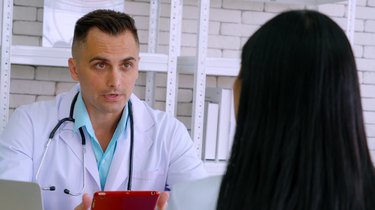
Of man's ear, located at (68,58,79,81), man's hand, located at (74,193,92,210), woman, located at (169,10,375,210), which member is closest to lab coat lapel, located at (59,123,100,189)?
man's ear, located at (68,58,79,81)

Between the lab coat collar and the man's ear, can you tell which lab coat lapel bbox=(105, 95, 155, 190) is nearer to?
the lab coat collar

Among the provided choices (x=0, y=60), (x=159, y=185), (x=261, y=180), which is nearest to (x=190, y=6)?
(x=0, y=60)

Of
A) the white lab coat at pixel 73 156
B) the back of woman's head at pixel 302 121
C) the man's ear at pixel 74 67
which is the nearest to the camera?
the back of woman's head at pixel 302 121

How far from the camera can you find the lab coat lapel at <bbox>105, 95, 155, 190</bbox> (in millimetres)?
1869

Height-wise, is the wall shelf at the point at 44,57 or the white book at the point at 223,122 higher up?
the wall shelf at the point at 44,57

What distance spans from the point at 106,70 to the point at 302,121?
119 centimetres

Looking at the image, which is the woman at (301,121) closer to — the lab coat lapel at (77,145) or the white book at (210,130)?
the lab coat lapel at (77,145)

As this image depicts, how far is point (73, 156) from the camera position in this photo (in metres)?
1.89

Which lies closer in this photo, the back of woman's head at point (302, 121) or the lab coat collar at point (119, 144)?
the back of woman's head at point (302, 121)

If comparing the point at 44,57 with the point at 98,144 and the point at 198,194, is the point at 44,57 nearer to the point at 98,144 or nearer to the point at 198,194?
the point at 98,144

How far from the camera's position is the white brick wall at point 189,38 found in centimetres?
275

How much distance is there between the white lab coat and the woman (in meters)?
1.07

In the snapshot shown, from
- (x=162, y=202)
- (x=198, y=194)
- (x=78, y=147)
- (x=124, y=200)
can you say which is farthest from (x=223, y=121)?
(x=198, y=194)

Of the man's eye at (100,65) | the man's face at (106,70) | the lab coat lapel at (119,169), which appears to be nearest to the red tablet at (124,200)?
the lab coat lapel at (119,169)
